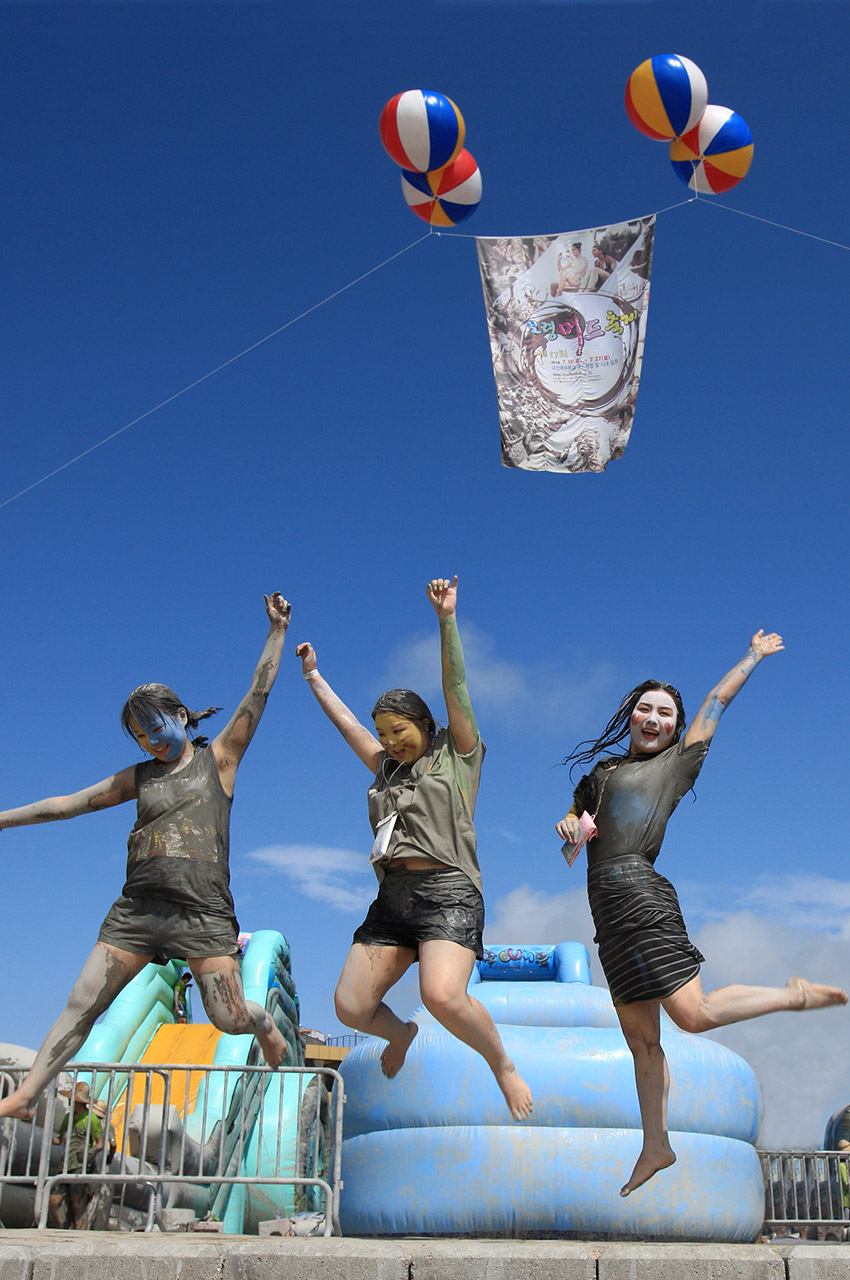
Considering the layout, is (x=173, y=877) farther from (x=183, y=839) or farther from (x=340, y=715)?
(x=340, y=715)

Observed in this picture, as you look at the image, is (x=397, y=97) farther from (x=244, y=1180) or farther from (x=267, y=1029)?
(x=244, y=1180)

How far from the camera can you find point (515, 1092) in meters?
4.04

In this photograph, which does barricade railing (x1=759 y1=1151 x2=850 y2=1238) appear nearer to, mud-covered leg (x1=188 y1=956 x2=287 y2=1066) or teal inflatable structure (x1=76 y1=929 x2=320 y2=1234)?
teal inflatable structure (x1=76 y1=929 x2=320 y2=1234)

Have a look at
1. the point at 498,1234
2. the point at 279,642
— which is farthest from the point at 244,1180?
the point at 279,642

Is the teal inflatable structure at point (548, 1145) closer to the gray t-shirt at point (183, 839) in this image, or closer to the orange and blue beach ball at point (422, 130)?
the gray t-shirt at point (183, 839)

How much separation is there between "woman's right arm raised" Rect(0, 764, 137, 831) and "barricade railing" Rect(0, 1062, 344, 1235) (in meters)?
1.95

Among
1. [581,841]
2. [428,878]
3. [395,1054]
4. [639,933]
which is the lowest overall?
[395,1054]

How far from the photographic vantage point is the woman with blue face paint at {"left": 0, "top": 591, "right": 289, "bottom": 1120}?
420 cm

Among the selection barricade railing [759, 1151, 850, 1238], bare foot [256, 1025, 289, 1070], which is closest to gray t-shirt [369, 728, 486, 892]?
bare foot [256, 1025, 289, 1070]

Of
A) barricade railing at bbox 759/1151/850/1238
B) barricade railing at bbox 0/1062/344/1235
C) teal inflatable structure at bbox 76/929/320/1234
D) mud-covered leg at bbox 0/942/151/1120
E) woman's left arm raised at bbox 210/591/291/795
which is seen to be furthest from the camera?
teal inflatable structure at bbox 76/929/320/1234

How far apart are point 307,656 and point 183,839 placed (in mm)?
989

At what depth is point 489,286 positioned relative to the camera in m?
6.78

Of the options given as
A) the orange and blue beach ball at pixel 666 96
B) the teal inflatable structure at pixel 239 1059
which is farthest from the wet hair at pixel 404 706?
the teal inflatable structure at pixel 239 1059

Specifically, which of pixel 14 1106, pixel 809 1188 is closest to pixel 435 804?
pixel 14 1106
